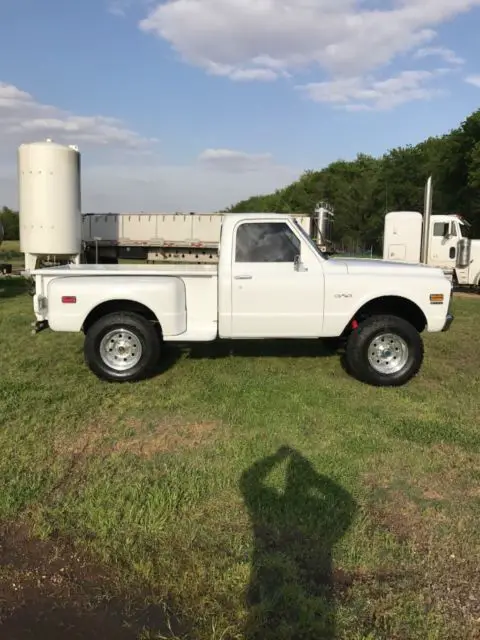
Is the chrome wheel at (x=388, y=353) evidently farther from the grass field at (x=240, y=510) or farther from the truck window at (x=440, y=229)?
the truck window at (x=440, y=229)

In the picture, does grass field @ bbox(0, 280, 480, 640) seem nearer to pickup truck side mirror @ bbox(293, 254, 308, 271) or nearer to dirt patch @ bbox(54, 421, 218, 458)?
dirt patch @ bbox(54, 421, 218, 458)

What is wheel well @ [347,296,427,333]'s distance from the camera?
24.2 feet

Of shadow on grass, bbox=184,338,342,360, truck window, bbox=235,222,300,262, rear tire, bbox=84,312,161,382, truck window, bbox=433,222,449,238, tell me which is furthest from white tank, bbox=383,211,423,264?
rear tire, bbox=84,312,161,382

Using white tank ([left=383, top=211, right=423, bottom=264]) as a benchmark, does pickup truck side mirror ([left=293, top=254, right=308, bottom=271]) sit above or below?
below

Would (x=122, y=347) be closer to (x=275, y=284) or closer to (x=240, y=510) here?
(x=275, y=284)

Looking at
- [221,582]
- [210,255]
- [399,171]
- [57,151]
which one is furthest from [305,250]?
[399,171]

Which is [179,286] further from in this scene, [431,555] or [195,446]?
[431,555]

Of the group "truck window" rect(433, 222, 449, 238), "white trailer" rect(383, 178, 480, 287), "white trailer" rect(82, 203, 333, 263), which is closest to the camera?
"white trailer" rect(383, 178, 480, 287)

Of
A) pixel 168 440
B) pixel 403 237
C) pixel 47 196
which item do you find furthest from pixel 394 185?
pixel 168 440

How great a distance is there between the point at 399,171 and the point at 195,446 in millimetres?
58133

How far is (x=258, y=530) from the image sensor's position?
367 centimetres

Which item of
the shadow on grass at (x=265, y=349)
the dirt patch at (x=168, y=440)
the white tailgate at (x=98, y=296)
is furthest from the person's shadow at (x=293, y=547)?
the shadow on grass at (x=265, y=349)

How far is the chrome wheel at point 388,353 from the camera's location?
717 centimetres

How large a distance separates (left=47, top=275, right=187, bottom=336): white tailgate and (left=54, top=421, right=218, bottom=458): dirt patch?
179 centimetres
